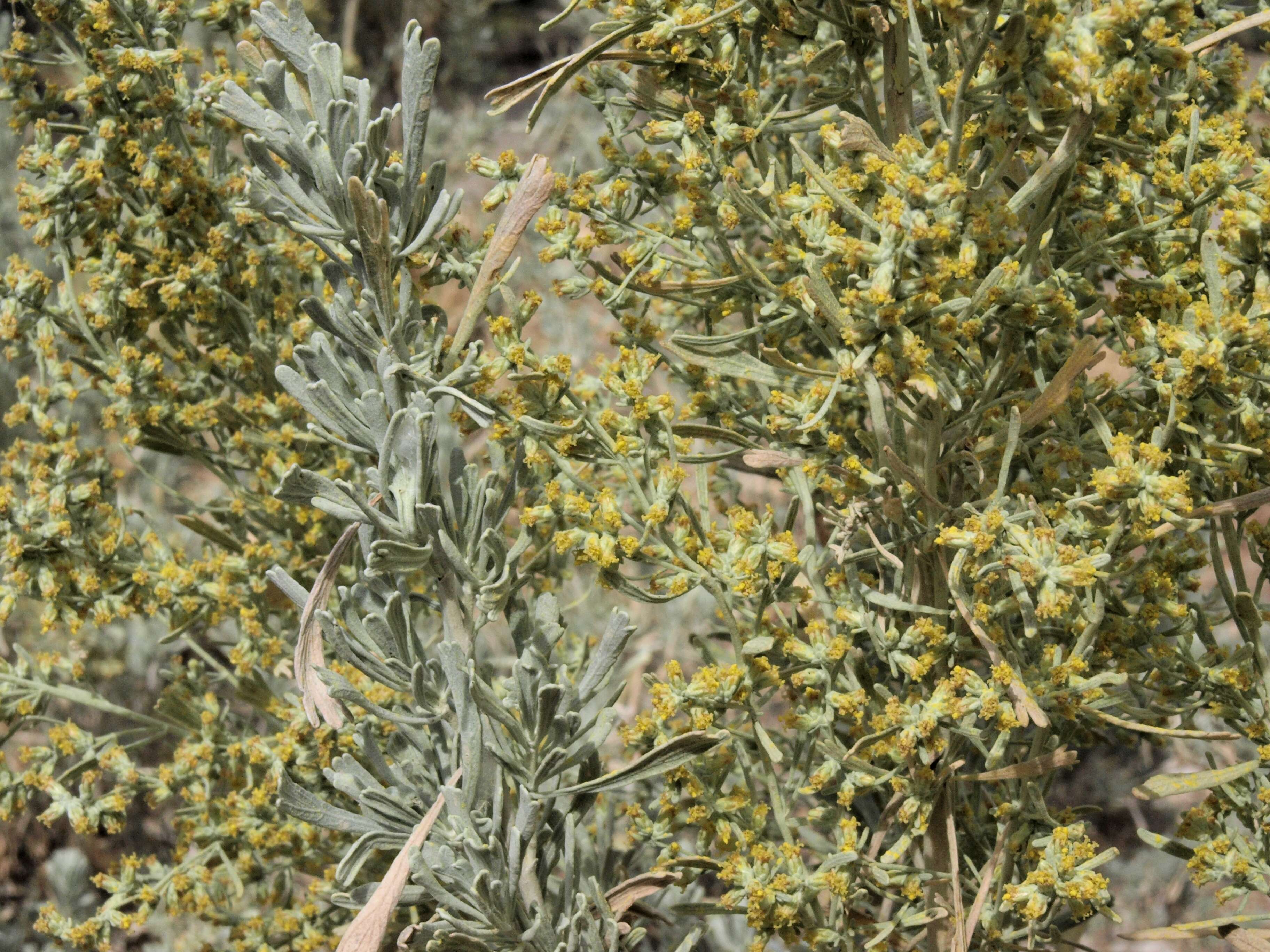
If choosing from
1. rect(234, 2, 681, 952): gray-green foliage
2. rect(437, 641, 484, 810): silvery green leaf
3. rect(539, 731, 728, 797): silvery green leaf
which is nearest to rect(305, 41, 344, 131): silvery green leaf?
rect(234, 2, 681, 952): gray-green foliage

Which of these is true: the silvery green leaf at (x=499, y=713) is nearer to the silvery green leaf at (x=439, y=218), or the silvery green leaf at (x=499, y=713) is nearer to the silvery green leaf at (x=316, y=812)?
the silvery green leaf at (x=316, y=812)

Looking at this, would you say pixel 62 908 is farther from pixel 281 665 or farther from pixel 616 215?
pixel 616 215

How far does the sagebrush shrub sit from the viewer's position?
84 centimetres

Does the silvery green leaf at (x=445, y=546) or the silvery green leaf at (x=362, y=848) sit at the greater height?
the silvery green leaf at (x=445, y=546)

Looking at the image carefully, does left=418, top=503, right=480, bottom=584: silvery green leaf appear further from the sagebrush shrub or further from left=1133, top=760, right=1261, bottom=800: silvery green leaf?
left=1133, top=760, right=1261, bottom=800: silvery green leaf

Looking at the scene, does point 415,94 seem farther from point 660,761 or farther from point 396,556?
point 660,761


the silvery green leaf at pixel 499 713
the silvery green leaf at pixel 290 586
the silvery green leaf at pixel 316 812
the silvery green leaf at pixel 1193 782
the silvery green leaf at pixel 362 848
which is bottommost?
the silvery green leaf at pixel 1193 782

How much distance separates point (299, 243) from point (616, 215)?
433 millimetres

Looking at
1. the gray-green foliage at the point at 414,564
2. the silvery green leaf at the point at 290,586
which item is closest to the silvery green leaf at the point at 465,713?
the gray-green foliage at the point at 414,564

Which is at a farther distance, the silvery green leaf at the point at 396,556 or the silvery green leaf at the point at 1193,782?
the silvery green leaf at the point at 1193,782

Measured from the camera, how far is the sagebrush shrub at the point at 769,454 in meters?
0.84

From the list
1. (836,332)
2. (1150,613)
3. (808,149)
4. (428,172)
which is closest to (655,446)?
(836,332)

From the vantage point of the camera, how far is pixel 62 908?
1985 millimetres

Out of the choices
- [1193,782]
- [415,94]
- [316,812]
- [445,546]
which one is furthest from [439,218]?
[1193,782]
